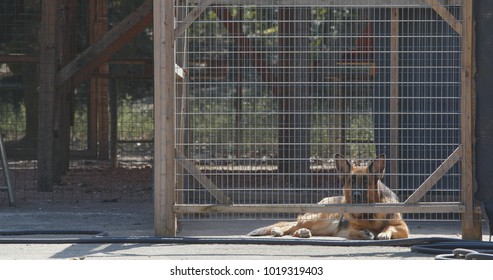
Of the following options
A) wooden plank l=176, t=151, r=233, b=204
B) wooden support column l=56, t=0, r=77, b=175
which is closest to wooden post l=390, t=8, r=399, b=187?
wooden plank l=176, t=151, r=233, b=204

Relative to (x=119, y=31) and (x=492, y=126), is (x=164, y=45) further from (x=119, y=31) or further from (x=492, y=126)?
(x=119, y=31)

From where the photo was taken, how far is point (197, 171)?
9148mm

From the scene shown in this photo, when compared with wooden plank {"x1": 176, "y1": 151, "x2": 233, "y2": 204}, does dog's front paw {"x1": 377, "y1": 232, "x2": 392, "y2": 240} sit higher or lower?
lower

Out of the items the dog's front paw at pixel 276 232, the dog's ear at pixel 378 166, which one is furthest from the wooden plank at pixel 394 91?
the dog's front paw at pixel 276 232

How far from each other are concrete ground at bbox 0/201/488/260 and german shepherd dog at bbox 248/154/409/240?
0.76 feet

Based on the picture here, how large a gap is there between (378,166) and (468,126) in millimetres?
954

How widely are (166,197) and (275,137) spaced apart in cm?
219

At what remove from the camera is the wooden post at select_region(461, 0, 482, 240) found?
8.90 metres

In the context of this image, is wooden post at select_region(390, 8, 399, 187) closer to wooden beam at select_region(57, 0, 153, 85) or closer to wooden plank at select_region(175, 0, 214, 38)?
wooden plank at select_region(175, 0, 214, 38)

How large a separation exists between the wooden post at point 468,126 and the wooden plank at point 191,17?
7.83ft

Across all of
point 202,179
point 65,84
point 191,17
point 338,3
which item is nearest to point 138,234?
point 202,179

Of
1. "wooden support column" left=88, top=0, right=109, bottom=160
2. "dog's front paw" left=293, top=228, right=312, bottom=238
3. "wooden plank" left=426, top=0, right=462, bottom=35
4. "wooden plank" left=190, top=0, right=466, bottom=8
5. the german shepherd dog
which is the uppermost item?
"wooden plank" left=190, top=0, right=466, bottom=8

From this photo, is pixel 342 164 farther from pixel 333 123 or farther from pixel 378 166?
pixel 333 123

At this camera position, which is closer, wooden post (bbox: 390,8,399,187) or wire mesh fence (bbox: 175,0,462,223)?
wire mesh fence (bbox: 175,0,462,223)
